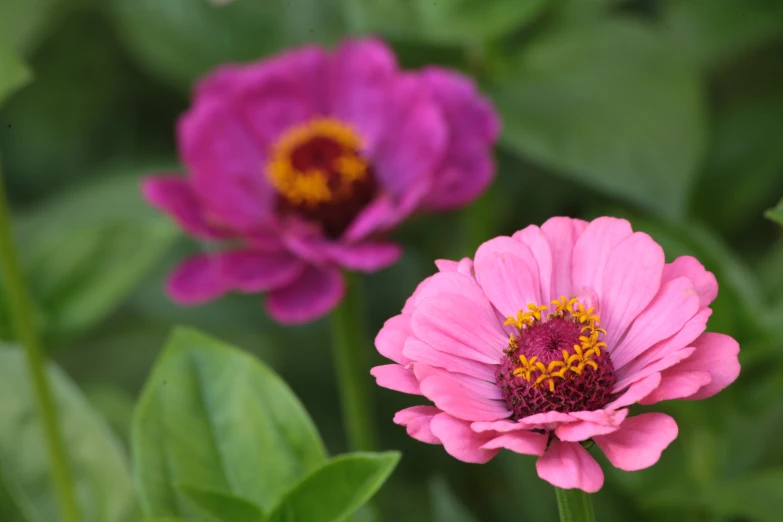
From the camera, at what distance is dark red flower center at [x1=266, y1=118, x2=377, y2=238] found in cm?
58

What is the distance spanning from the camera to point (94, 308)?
580 millimetres

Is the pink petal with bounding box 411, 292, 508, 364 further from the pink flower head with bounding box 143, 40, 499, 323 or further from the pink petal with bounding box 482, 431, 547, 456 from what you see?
the pink flower head with bounding box 143, 40, 499, 323

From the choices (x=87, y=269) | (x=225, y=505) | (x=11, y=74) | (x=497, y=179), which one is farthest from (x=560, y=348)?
(x=497, y=179)

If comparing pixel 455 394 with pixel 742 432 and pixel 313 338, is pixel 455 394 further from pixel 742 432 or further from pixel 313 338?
pixel 313 338

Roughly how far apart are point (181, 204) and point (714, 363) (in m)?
0.36

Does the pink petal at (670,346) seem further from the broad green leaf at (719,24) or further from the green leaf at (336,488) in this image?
the broad green leaf at (719,24)

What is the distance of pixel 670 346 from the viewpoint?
0.30m

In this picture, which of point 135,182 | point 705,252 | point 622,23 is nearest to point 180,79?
point 135,182

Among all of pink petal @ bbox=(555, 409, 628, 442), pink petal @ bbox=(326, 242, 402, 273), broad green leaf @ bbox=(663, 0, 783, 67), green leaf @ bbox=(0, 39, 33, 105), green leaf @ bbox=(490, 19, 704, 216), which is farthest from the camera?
broad green leaf @ bbox=(663, 0, 783, 67)

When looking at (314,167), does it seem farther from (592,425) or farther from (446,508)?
(592,425)

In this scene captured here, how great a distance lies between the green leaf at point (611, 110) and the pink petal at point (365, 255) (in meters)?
0.16

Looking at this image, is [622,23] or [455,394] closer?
[455,394]

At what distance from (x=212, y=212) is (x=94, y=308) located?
9cm

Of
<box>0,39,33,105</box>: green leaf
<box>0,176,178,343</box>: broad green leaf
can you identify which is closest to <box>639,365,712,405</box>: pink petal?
<box>0,39,33,105</box>: green leaf
